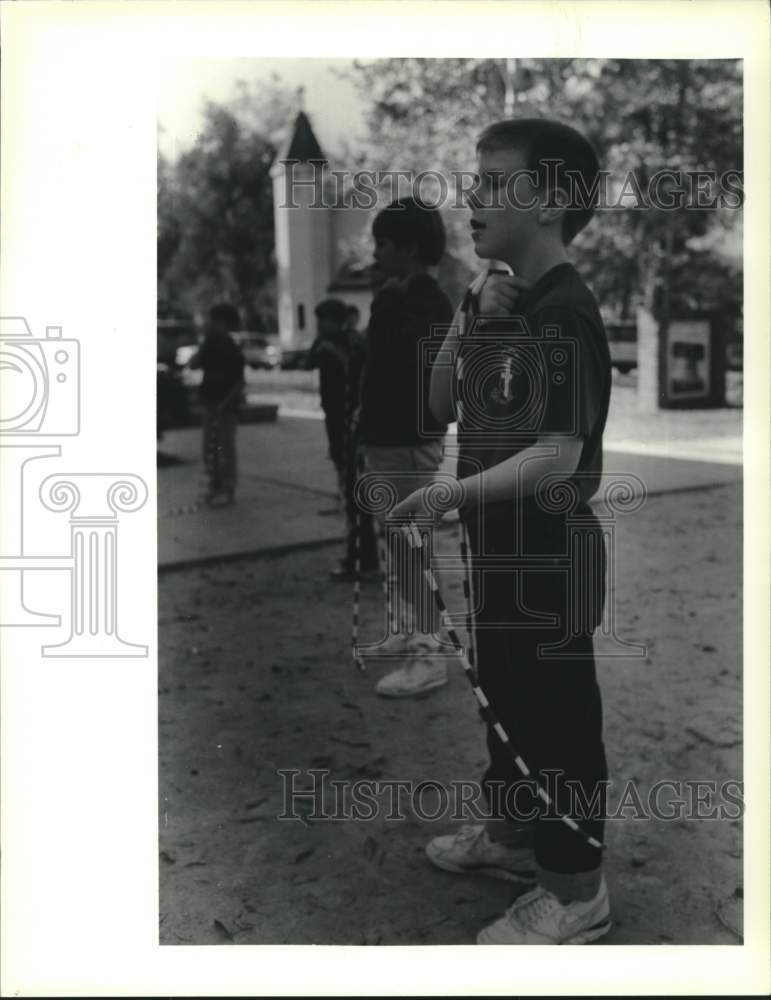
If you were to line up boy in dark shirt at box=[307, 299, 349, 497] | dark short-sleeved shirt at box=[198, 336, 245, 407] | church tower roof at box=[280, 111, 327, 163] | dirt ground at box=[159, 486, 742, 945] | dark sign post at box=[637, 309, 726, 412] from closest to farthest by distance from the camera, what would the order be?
dirt ground at box=[159, 486, 742, 945], church tower roof at box=[280, 111, 327, 163], boy in dark shirt at box=[307, 299, 349, 497], dark short-sleeved shirt at box=[198, 336, 245, 407], dark sign post at box=[637, 309, 726, 412]

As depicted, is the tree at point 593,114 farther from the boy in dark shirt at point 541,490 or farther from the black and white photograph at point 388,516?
the boy in dark shirt at point 541,490

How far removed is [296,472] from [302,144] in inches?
104

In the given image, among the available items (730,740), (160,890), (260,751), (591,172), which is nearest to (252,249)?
(591,172)

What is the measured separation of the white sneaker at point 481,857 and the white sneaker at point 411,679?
3.02ft

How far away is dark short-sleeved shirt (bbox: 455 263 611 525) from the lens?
8.58ft

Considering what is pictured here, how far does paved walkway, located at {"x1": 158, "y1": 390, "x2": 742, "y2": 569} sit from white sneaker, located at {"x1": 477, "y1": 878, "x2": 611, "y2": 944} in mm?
1517

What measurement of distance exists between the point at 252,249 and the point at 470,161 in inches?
28.4

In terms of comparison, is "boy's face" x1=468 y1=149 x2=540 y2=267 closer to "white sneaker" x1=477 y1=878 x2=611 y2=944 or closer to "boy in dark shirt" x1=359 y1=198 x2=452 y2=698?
"boy in dark shirt" x1=359 y1=198 x2=452 y2=698

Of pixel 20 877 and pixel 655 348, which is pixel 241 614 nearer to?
pixel 20 877

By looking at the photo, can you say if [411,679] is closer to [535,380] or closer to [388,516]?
[388,516]

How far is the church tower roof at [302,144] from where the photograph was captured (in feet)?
10.8

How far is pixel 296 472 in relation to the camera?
19.1 ft

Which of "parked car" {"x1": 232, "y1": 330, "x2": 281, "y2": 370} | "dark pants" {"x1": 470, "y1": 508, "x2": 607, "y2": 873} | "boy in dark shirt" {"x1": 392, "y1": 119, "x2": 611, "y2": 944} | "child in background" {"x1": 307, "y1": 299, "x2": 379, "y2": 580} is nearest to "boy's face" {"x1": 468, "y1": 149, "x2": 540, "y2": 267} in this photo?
"boy in dark shirt" {"x1": 392, "y1": 119, "x2": 611, "y2": 944}

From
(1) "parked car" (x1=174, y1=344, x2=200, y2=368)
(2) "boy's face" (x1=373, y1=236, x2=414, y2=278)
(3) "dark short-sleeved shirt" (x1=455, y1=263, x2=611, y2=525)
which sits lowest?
(3) "dark short-sleeved shirt" (x1=455, y1=263, x2=611, y2=525)
